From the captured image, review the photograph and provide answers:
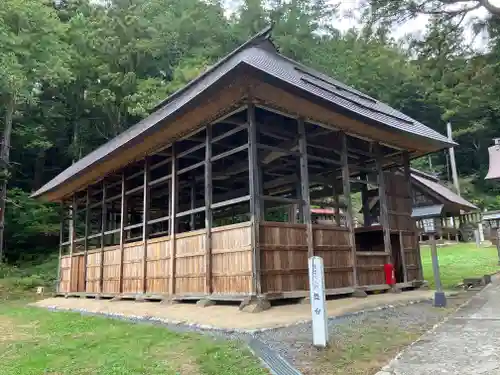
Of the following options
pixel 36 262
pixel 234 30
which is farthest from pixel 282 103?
pixel 234 30

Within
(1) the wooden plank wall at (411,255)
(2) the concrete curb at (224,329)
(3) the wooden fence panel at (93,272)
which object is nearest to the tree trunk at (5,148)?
(3) the wooden fence panel at (93,272)

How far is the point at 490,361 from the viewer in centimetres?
443

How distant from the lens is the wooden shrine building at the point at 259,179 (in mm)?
8086

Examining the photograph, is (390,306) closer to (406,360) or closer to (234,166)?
(406,360)

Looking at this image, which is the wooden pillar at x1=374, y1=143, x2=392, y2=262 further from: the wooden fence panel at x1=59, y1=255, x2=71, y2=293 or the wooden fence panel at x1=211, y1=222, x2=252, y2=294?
the wooden fence panel at x1=59, y1=255, x2=71, y2=293

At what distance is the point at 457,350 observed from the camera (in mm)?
4914

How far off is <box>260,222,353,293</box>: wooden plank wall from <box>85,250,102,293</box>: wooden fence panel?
7871 millimetres

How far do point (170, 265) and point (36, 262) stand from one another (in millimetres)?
17492

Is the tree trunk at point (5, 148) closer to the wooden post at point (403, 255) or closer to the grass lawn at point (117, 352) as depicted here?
the grass lawn at point (117, 352)

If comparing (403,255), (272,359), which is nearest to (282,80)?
(272,359)

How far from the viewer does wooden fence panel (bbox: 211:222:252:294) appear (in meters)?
8.00

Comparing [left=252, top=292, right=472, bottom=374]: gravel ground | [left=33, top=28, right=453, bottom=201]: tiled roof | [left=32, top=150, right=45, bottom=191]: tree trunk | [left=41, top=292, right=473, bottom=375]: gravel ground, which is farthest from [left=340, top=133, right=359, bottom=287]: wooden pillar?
[left=32, top=150, right=45, bottom=191]: tree trunk

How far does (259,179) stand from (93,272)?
8648 mm

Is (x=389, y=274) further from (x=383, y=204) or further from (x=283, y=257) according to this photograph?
(x=283, y=257)
